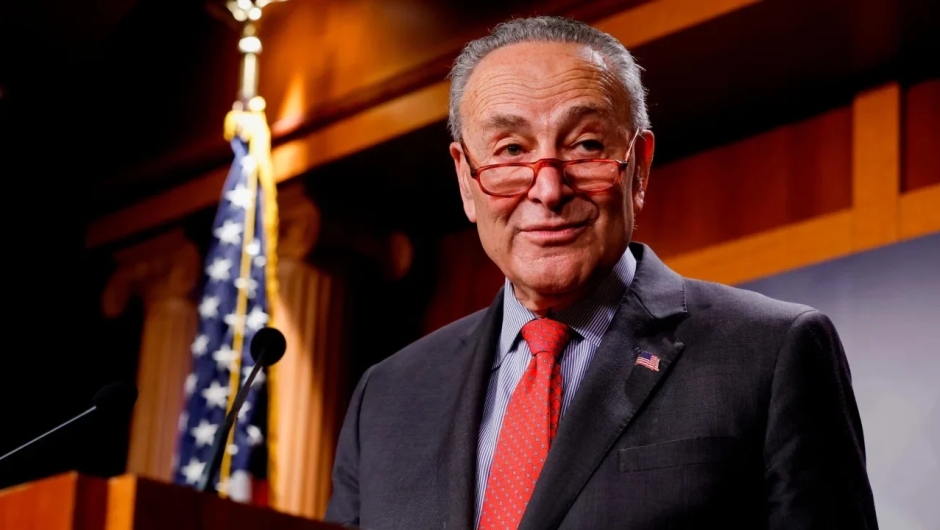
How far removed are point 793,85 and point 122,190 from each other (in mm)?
2358

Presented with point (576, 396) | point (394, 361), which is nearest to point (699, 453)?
point (576, 396)

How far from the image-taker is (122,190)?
14.7ft

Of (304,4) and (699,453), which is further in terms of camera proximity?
(304,4)

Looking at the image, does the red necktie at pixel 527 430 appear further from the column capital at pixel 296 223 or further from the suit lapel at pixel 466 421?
the column capital at pixel 296 223

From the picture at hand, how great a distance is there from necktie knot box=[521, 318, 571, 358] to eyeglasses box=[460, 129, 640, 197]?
211 millimetres

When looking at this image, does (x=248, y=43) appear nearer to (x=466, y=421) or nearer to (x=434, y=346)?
(x=434, y=346)

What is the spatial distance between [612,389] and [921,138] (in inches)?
64.5

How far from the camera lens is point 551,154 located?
204 cm

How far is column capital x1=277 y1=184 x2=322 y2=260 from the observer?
393 centimetres

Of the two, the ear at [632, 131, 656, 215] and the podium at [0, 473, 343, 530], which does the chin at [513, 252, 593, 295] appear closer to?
the ear at [632, 131, 656, 215]

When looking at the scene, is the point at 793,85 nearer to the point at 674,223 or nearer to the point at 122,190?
the point at 674,223

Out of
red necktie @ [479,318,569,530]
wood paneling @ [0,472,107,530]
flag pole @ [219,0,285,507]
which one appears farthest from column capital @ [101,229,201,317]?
wood paneling @ [0,472,107,530]

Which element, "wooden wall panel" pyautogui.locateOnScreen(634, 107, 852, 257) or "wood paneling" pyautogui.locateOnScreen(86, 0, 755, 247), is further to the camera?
"wood paneling" pyautogui.locateOnScreen(86, 0, 755, 247)

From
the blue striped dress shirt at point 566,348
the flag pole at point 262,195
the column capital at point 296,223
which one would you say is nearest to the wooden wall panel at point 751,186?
the column capital at point 296,223
